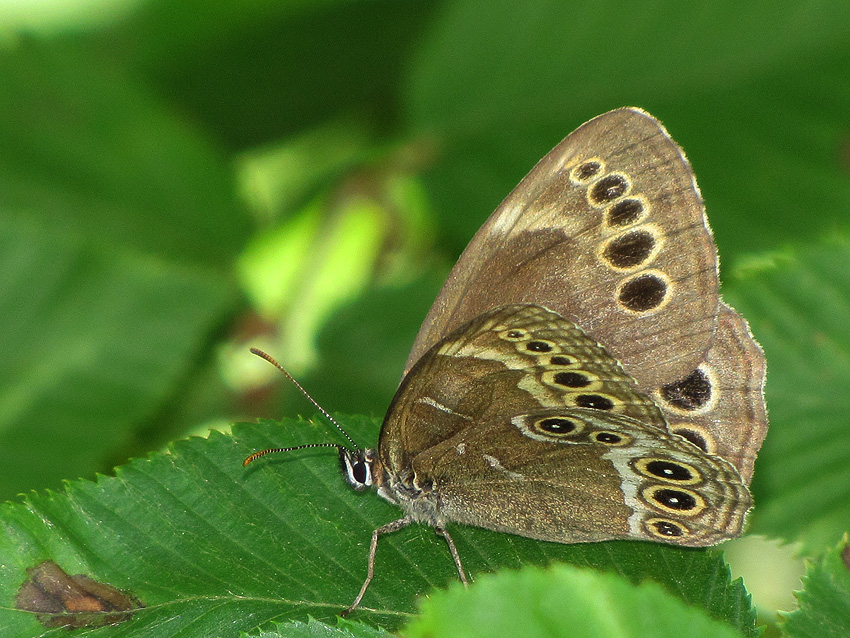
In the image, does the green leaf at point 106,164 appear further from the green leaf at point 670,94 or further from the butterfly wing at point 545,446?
the butterfly wing at point 545,446

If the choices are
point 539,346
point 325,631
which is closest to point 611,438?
point 539,346

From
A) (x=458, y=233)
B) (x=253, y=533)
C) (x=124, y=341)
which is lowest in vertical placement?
(x=253, y=533)

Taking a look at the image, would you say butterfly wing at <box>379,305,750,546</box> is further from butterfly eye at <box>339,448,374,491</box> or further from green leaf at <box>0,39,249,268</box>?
green leaf at <box>0,39,249,268</box>

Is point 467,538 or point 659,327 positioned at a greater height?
point 659,327

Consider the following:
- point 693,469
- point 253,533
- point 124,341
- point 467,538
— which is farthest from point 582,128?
point 124,341

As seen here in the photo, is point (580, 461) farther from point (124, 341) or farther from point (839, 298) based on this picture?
point (124, 341)

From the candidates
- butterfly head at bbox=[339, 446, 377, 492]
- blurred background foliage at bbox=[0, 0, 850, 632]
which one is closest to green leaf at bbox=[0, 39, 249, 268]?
blurred background foliage at bbox=[0, 0, 850, 632]
